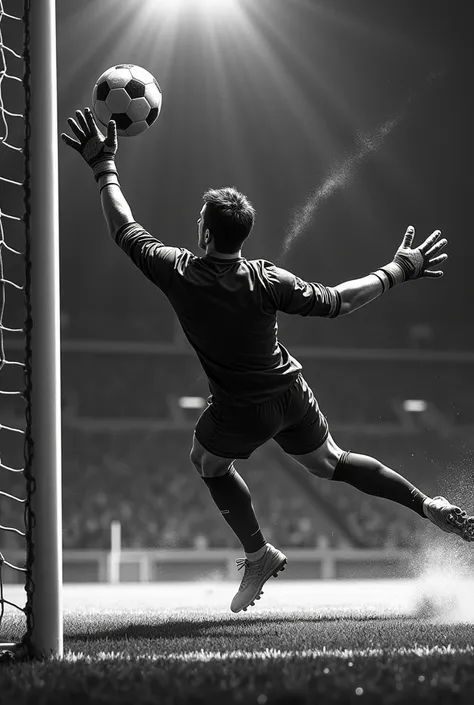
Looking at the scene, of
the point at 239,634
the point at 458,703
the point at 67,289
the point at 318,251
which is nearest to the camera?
the point at 458,703

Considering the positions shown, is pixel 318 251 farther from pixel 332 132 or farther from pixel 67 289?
pixel 67 289

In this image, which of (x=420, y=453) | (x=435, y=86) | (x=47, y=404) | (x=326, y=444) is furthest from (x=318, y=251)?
(x=47, y=404)

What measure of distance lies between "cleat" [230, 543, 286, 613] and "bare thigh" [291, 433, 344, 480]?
459 mm

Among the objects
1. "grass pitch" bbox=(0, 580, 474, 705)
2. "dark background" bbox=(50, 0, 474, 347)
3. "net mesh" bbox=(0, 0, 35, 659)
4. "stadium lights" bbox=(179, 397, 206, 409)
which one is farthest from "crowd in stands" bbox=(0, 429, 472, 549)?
"grass pitch" bbox=(0, 580, 474, 705)

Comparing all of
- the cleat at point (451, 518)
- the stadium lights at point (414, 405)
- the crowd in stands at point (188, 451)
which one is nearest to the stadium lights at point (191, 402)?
the crowd in stands at point (188, 451)

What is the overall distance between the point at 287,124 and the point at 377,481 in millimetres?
10754

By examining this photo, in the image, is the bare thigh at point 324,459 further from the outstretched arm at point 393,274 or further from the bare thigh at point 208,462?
the outstretched arm at point 393,274

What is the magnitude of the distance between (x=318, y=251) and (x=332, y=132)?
8.73 ft

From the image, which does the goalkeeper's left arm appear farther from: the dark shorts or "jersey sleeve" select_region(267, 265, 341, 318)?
the dark shorts

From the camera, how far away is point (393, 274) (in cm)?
344

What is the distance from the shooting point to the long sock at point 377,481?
11.5 feet

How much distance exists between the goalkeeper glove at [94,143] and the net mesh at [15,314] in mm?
220

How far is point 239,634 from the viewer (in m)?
3.36

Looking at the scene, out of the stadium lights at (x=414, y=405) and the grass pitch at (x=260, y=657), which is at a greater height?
the grass pitch at (x=260, y=657)
